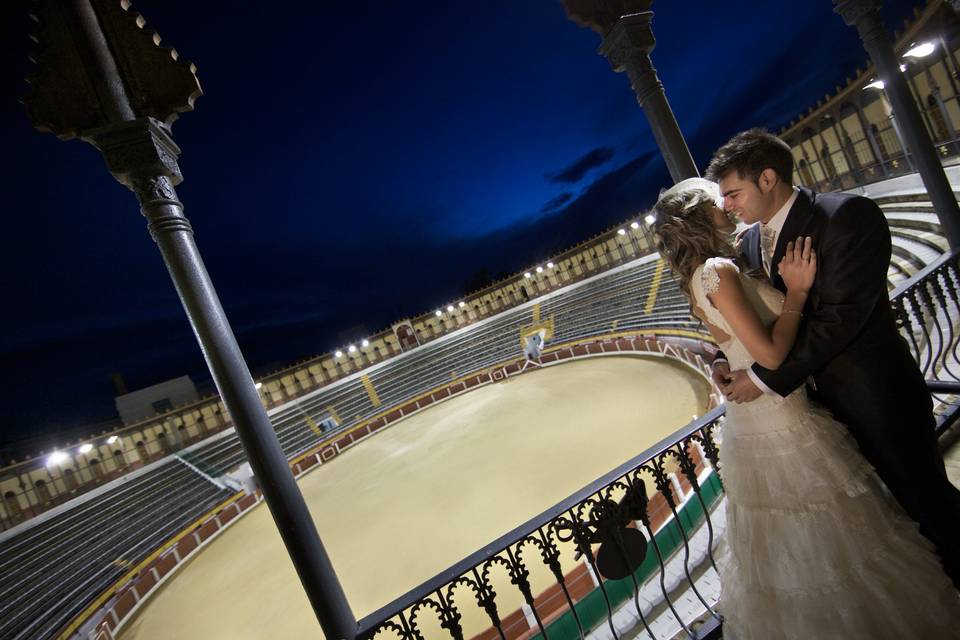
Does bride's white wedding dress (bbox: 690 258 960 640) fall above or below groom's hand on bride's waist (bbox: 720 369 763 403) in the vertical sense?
below

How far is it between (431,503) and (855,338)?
33.3 ft

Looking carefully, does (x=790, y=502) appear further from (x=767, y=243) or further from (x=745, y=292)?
(x=767, y=243)

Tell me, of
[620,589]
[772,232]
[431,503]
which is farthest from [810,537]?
[431,503]

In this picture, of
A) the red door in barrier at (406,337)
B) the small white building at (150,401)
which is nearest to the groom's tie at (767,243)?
the red door in barrier at (406,337)

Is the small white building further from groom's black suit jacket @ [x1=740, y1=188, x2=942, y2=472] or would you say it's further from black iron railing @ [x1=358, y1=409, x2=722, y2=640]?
groom's black suit jacket @ [x1=740, y1=188, x2=942, y2=472]

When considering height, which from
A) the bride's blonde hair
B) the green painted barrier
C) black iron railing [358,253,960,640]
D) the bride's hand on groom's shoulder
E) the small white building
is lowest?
the green painted barrier

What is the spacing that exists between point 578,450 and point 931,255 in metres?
7.68

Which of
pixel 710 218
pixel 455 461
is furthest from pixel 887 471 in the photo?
pixel 455 461

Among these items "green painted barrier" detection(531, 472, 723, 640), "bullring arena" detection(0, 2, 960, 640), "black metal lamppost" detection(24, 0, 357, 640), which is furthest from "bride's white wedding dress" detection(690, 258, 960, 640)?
"green painted barrier" detection(531, 472, 723, 640)

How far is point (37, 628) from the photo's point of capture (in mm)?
9117

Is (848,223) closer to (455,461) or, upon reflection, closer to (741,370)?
(741,370)

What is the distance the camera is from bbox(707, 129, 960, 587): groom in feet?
4.41

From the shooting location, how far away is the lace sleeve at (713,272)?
143cm

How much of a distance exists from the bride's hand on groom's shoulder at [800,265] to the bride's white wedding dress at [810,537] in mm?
132
